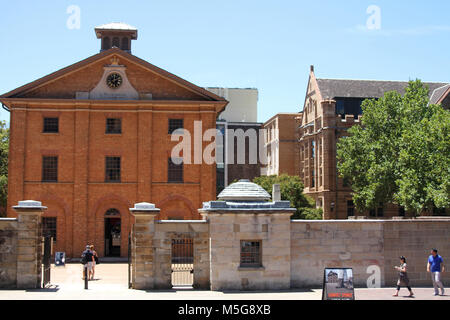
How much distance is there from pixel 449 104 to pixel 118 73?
132 ft

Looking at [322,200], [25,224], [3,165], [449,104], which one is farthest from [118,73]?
[449,104]

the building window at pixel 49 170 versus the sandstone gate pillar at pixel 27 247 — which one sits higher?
the building window at pixel 49 170

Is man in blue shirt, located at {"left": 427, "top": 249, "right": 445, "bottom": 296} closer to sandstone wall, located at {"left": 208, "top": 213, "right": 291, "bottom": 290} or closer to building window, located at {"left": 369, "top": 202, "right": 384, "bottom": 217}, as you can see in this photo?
sandstone wall, located at {"left": 208, "top": 213, "right": 291, "bottom": 290}

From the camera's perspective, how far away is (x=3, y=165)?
5475 cm

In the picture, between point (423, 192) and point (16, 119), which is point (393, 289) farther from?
point (16, 119)

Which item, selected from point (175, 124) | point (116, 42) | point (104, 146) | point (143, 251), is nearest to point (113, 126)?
point (104, 146)

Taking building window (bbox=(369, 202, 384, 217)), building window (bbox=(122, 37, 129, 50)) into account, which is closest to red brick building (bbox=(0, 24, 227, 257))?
building window (bbox=(122, 37, 129, 50))

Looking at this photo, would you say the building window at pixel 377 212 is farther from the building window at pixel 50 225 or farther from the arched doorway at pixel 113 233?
the building window at pixel 50 225

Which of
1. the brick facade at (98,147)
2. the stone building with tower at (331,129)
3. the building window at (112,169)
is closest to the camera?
the brick facade at (98,147)

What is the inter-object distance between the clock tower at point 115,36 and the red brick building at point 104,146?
588 cm

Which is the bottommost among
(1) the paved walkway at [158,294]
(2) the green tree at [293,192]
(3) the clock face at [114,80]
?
(1) the paved walkway at [158,294]

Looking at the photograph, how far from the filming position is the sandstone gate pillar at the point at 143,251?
70.3 feet

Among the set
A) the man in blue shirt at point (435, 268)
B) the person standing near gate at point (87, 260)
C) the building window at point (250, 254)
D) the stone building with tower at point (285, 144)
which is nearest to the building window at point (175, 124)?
the person standing near gate at point (87, 260)

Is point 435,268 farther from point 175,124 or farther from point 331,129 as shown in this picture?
point 331,129
